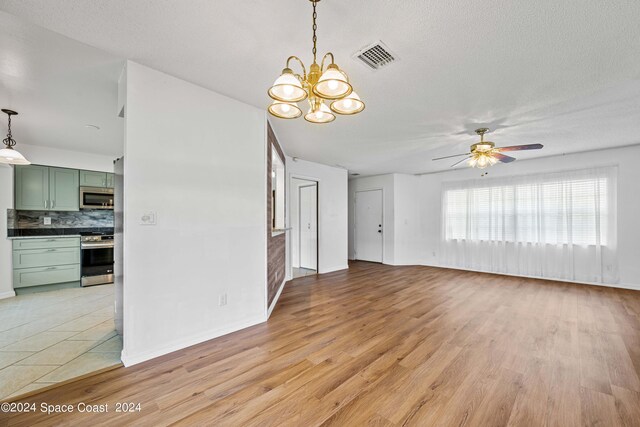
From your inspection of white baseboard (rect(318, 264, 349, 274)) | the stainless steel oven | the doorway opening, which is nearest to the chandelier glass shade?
the doorway opening

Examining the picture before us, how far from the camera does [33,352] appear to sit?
2342 mm

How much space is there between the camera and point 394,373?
2100 mm

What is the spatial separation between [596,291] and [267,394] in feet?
19.0

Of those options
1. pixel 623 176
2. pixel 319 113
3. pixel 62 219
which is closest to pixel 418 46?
pixel 319 113

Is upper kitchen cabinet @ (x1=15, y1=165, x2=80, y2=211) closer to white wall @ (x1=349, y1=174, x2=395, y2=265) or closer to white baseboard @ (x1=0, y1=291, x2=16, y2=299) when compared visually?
white baseboard @ (x1=0, y1=291, x2=16, y2=299)

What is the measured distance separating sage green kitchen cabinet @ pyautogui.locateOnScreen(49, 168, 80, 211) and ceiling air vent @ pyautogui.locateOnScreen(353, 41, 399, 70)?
5.59 m

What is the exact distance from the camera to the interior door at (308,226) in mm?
6059

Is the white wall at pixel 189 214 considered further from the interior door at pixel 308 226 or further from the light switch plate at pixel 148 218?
the interior door at pixel 308 226

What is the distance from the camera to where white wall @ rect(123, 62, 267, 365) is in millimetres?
2193

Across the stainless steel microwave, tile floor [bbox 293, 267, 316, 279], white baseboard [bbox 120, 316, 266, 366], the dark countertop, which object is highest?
the stainless steel microwave

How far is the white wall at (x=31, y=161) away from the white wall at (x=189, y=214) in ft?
12.3

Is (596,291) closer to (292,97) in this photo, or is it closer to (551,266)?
(551,266)

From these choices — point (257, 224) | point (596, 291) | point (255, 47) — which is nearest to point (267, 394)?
point (257, 224)

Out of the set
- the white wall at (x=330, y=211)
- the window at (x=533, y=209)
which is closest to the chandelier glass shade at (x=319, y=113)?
the white wall at (x=330, y=211)
